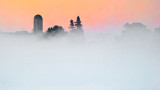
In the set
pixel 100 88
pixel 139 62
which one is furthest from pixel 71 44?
pixel 139 62

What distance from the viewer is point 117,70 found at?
5778 inches

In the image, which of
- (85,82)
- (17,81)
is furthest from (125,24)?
(17,81)

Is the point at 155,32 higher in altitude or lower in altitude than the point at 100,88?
higher

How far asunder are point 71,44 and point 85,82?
1116cm

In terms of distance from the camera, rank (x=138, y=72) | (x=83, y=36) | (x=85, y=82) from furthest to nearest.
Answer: (x=138, y=72), (x=85, y=82), (x=83, y=36)

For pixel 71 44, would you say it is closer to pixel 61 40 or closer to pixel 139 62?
pixel 61 40

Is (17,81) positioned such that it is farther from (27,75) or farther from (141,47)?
(141,47)

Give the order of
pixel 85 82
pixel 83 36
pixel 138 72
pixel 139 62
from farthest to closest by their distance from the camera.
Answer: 1. pixel 139 62
2. pixel 138 72
3. pixel 85 82
4. pixel 83 36

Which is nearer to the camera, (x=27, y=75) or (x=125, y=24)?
(x=125, y=24)

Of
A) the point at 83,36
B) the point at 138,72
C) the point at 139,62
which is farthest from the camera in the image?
the point at 139,62

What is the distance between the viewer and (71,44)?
123 metres

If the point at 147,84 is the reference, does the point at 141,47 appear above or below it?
above

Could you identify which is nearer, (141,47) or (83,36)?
(83,36)

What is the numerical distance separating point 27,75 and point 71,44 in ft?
72.1
